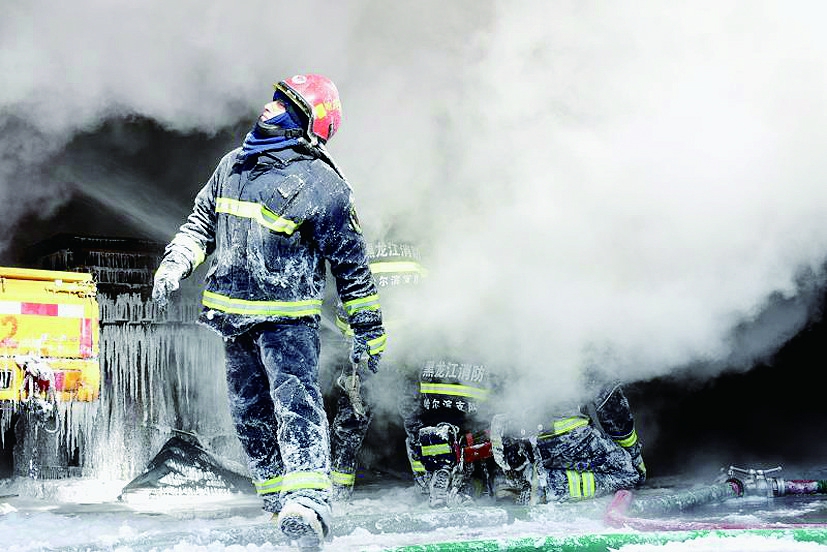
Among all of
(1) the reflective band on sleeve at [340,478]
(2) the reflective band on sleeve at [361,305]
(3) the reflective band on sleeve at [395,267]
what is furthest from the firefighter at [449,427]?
(2) the reflective band on sleeve at [361,305]

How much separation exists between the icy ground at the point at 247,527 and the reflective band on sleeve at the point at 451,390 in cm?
59

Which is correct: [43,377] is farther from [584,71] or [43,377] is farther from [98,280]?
[584,71]

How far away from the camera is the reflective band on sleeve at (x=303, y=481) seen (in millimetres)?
3885

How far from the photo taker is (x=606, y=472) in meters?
5.46

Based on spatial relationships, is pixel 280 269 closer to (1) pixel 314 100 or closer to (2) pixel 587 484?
(1) pixel 314 100

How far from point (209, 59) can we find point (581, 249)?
218cm

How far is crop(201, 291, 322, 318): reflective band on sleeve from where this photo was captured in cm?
413

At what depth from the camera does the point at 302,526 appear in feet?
12.1

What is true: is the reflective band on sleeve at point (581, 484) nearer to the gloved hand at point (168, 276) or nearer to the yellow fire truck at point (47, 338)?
the gloved hand at point (168, 276)

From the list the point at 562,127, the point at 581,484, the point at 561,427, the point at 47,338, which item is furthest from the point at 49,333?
the point at 562,127

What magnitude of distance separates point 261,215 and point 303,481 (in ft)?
3.33

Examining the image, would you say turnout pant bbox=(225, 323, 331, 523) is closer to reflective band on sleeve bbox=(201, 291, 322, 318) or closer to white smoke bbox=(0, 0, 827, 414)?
reflective band on sleeve bbox=(201, 291, 322, 318)

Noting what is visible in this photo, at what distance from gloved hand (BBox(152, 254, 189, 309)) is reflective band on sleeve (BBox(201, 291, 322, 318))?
16 cm

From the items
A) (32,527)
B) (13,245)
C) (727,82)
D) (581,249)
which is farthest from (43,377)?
(727,82)
